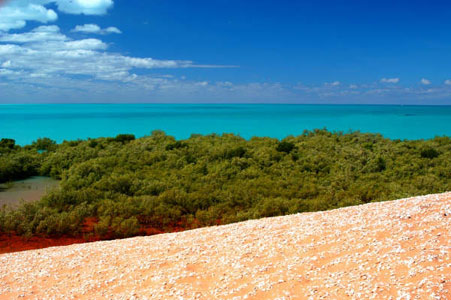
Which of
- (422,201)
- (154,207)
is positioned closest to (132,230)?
(154,207)

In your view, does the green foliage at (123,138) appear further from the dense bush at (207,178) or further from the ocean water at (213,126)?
the ocean water at (213,126)

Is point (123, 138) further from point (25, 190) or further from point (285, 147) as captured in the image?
point (285, 147)

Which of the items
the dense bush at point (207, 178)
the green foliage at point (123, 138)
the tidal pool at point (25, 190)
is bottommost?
the tidal pool at point (25, 190)

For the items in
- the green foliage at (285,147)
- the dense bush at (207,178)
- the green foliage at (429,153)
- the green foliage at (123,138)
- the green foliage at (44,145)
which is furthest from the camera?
the green foliage at (123,138)

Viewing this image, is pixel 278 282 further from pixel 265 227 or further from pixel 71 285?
pixel 71 285

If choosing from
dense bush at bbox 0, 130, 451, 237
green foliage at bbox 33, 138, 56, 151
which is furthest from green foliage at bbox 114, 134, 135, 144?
green foliage at bbox 33, 138, 56, 151

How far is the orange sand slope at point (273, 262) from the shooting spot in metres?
5.14

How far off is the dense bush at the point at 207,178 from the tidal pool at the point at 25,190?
2.34 feet

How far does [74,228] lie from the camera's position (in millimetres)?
10961

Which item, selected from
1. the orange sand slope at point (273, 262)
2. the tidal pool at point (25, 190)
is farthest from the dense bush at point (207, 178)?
the orange sand slope at point (273, 262)

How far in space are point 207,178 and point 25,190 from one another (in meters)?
8.75

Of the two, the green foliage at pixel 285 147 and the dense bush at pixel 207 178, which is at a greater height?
the green foliage at pixel 285 147

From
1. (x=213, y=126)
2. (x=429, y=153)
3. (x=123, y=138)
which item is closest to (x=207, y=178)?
(x=123, y=138)

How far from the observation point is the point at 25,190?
666 inches
